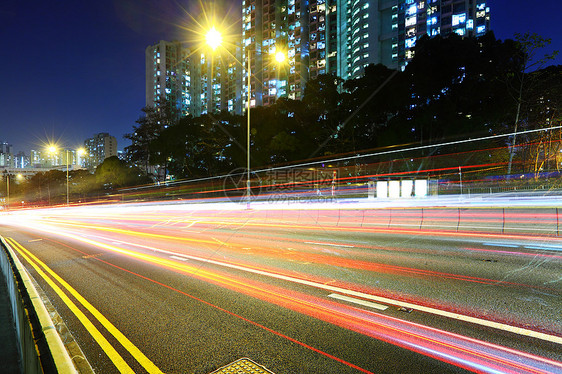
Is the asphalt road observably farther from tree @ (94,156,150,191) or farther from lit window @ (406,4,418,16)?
lit window @ (406,4,418,16)

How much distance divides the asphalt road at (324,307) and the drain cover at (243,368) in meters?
0.09

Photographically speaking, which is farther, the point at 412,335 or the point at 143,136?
the point at 143,136

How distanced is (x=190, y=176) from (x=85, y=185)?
109 feet

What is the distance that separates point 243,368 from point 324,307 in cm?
189

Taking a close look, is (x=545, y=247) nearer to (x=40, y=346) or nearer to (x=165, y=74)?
(x=40, y=346)

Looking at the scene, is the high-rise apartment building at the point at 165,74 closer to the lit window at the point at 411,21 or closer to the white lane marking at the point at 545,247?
the lit window at the point at 411,21

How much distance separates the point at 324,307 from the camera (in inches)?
194

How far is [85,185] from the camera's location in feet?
246

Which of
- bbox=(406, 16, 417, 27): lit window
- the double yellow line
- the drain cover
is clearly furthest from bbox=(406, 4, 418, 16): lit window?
the drain cover

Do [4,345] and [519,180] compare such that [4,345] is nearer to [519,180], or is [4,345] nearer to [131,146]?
[519,180]

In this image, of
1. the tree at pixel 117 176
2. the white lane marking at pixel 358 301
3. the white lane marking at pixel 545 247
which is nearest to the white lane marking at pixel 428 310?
the white lane marking at pixel 358 301

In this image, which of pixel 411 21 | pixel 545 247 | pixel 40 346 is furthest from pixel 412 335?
pixel 411 21

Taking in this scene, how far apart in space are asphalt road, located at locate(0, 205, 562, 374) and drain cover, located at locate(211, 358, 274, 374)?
86 mm

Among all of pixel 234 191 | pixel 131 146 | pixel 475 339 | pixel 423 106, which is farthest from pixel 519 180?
pixel 131 146
